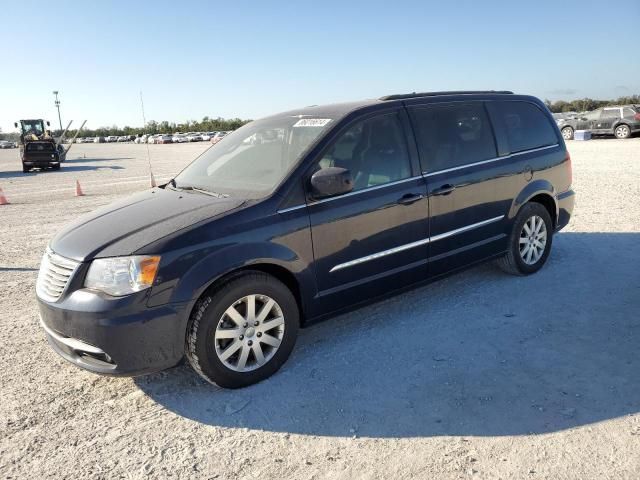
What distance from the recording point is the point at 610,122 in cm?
2553

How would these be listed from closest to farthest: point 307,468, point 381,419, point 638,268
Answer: point 307,468 → point 381,419 → point 638,268

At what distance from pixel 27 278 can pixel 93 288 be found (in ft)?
12.2

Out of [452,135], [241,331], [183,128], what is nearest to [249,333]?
[241,331]

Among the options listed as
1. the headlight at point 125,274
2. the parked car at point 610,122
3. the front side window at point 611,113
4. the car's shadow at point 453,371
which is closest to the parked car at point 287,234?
the headlight at point 125,274

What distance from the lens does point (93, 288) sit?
315 cm

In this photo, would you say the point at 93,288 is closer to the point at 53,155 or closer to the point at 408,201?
the point at 408,201

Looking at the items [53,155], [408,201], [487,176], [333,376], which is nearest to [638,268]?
[487,176]

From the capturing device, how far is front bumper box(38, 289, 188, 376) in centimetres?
304

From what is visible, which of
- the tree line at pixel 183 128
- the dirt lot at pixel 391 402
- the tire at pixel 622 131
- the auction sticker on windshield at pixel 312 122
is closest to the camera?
the dirt lot at pixel 391 402

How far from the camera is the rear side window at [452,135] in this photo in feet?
14.2

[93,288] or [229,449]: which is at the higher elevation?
[93,288]

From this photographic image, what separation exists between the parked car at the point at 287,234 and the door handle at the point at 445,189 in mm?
13

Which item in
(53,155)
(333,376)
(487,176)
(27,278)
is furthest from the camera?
(53,155)

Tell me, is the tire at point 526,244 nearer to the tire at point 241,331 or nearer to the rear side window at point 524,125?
the rear side window at point 524,125
